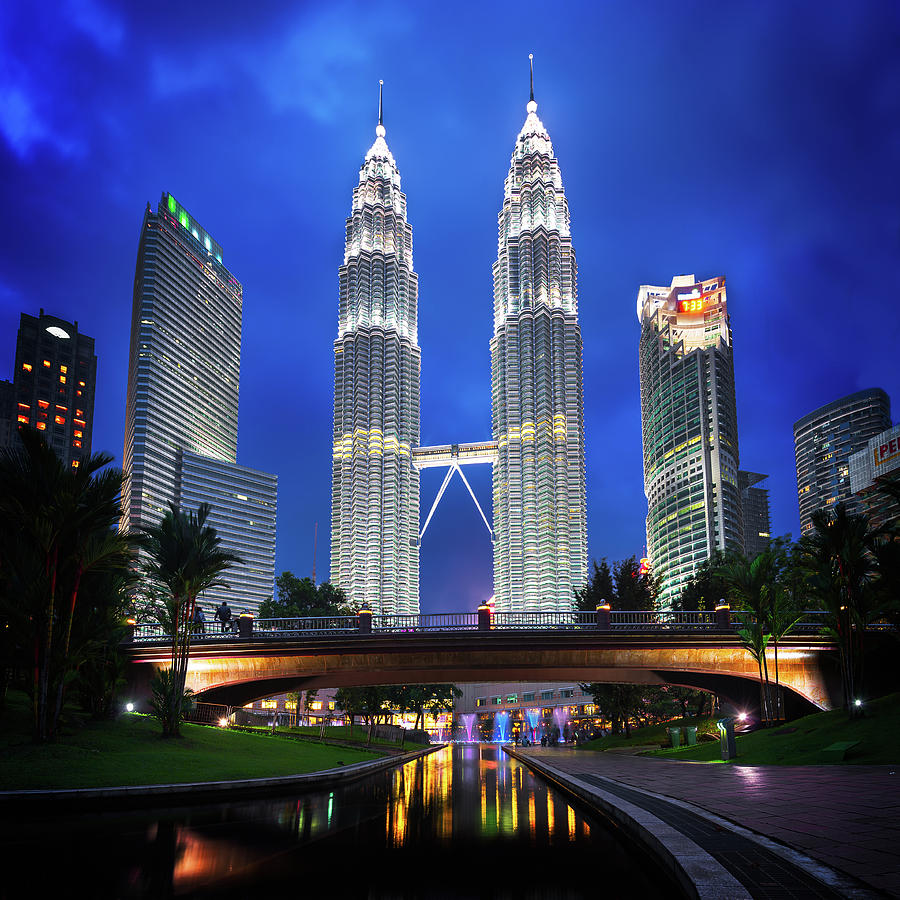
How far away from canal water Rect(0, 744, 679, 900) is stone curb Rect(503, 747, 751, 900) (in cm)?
29

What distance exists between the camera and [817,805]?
13.9 m

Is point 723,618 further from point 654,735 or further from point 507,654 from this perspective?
point 654,735

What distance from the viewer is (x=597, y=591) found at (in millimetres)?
66688

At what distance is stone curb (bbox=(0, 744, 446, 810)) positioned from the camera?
17.5 metres

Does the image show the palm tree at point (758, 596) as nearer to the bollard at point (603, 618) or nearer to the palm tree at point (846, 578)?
the palm tree at point (846, 578)

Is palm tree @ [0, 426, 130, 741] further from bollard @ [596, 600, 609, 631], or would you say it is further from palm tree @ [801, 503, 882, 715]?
palm tree @ [801, 503, 882, 715]

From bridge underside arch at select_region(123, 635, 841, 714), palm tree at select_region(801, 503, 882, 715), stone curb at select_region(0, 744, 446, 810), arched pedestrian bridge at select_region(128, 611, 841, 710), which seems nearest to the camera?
stone curb at select_region(0, 744, 446, 810)

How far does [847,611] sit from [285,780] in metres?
28.5

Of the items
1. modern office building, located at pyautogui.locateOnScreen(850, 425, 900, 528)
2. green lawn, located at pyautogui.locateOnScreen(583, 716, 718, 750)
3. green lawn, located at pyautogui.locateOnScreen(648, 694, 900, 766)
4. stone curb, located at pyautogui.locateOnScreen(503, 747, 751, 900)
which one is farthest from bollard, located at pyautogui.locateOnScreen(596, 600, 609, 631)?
modern office building, located at pyautogui.locateOnScreen(850, 425, 900, 528)

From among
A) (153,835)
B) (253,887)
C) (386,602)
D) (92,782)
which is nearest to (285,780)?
(92,782)

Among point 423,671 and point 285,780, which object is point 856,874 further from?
point 423,671

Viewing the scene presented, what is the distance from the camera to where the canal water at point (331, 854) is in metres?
9.48

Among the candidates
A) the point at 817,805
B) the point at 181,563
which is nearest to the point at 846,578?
the point at 817,805

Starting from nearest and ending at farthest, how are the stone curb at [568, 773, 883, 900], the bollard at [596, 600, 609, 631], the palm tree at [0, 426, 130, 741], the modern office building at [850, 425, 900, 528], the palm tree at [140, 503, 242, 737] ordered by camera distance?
the stone curb at [568, 773, 883, 900] < the palm tree at [0, 426, 130, 741] < the palm tree at [140, 503, 242, 737] < the bollard at [596, 600, 609, 631] < the modern office building at [850, 425, 900, 528]
